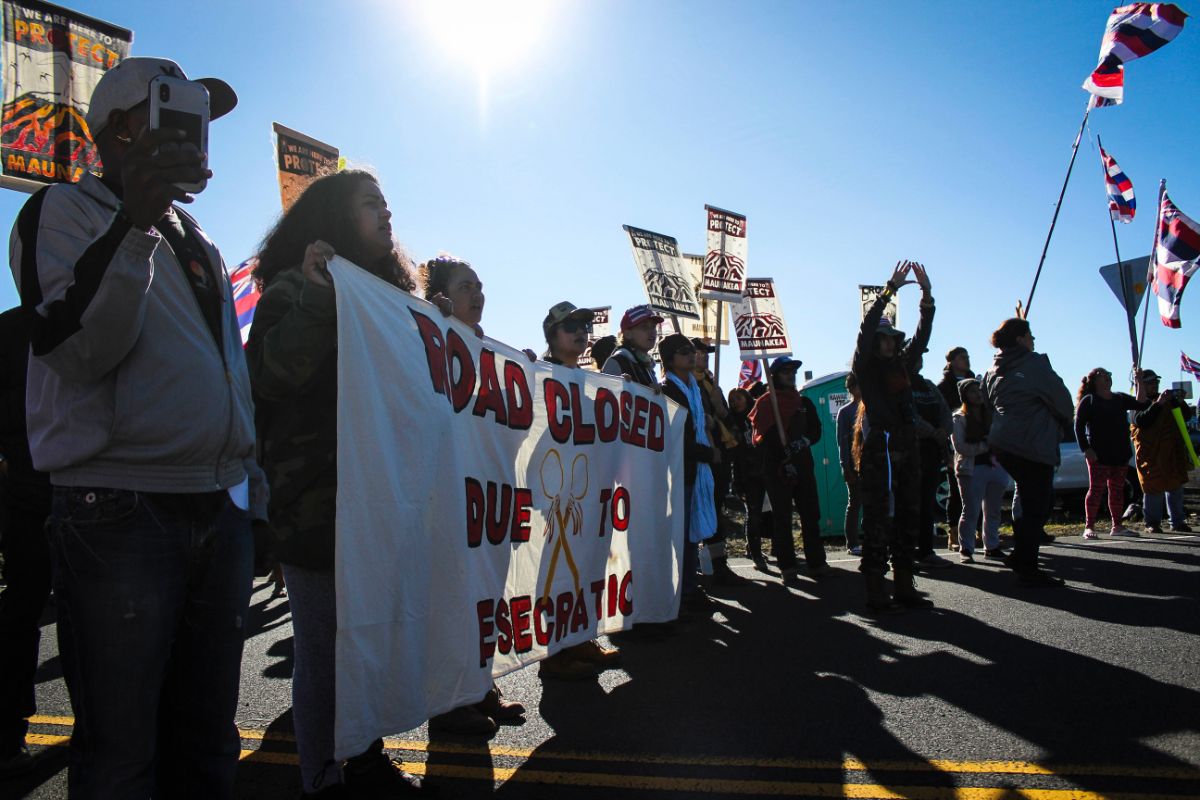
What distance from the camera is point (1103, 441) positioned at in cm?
948

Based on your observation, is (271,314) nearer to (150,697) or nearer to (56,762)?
(150,697)

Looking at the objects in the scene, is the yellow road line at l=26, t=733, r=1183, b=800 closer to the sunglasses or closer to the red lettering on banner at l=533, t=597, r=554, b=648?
the red lettering on banner at l=533, t=597, r=554, b=648

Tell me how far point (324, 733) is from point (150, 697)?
2.62 feet

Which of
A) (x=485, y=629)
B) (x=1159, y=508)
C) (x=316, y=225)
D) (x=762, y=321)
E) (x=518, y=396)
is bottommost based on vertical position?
(x=1159, y=508)

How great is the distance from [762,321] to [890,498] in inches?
213

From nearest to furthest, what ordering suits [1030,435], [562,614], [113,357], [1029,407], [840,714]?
1. [113,357]
2. [840,714]
3. [562,614]
4. [1030,435]
5. [1029,407]

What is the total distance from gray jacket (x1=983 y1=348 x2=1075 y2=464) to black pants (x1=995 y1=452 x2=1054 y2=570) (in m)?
0.09

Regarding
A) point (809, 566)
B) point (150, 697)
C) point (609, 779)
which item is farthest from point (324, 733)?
point (809, 566)

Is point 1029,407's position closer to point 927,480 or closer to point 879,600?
point 927,480

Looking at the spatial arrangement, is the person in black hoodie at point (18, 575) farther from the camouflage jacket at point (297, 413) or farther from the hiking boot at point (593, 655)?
the hiking boot at point (593, 655)

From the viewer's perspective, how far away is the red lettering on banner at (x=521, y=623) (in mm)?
3437

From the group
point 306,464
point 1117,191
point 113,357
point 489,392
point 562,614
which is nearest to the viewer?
point 113,357

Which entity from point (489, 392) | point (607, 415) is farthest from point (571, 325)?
point (489, 392)

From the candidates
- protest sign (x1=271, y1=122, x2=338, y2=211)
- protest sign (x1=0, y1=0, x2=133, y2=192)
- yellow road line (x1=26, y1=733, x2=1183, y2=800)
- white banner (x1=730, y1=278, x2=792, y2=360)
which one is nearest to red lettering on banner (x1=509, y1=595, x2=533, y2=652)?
yellow road line (x1=26, y1=733, x2=1183, y2=800)
